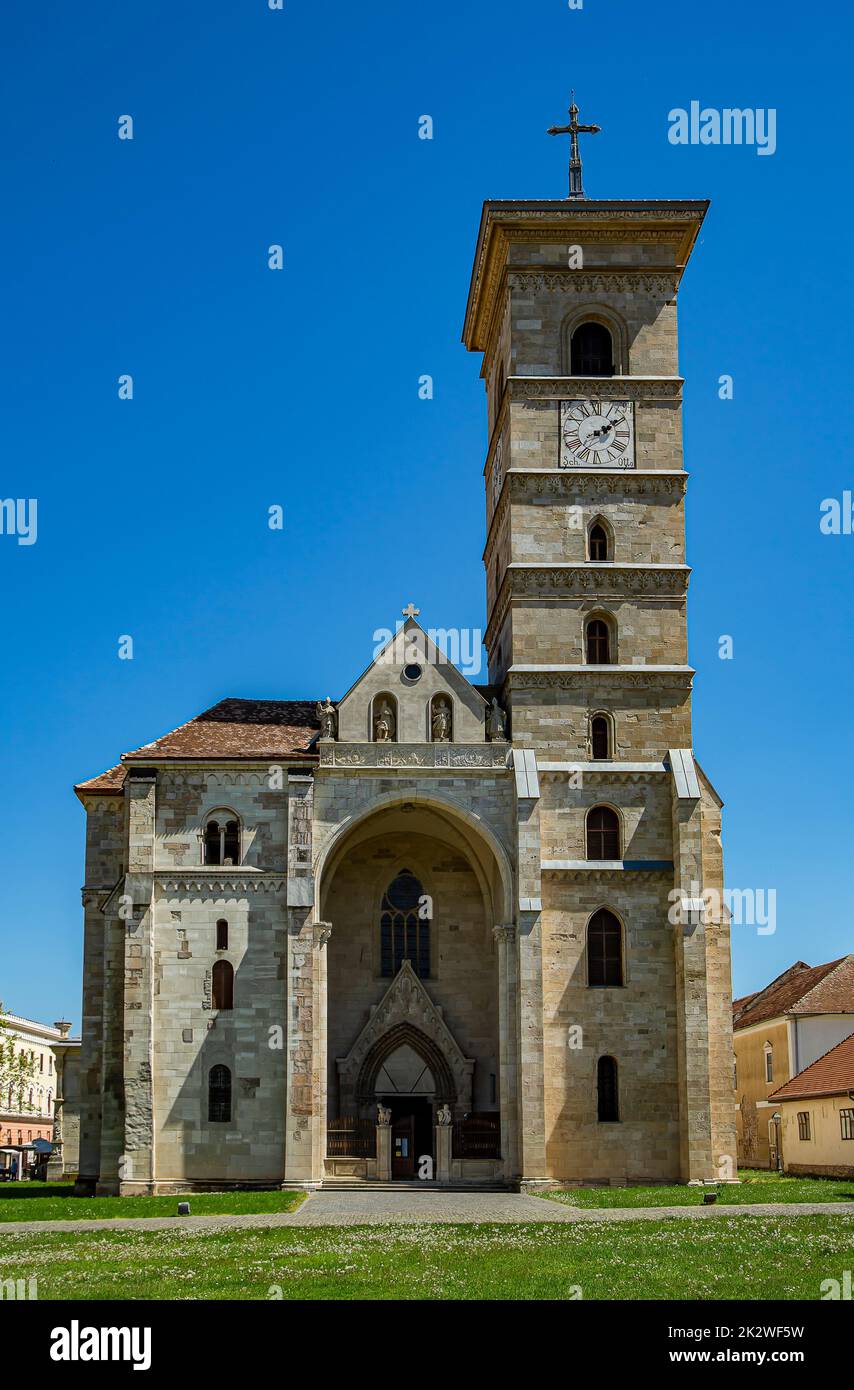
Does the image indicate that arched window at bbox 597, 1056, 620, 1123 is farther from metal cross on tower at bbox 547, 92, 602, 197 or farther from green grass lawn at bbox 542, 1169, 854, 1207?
metal cross on tower at bbox 547, 92, 602, 197

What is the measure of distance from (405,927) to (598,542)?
13.1 m

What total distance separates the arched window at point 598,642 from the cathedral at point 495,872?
0.27ft

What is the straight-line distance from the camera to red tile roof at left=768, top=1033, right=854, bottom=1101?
47.4 m

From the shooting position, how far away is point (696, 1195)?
111 ft

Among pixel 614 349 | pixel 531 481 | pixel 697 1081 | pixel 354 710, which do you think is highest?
pixel 614 349

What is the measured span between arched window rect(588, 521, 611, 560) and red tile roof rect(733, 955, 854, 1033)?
78.1 ft

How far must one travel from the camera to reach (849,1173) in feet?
151

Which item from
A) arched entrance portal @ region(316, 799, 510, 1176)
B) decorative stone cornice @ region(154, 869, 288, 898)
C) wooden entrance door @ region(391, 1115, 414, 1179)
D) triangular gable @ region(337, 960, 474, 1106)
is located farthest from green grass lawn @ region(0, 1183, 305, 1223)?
decorative stone cornice @ region(154, 869, 288, 898)

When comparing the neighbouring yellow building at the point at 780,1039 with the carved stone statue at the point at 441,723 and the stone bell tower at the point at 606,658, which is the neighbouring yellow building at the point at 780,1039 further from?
the carved stone statue at the point at 441,723

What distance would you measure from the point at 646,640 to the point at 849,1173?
17960mm

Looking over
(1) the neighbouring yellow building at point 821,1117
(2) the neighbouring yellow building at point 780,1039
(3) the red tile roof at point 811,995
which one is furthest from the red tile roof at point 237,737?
(3) the red tile roof at point 811,995
